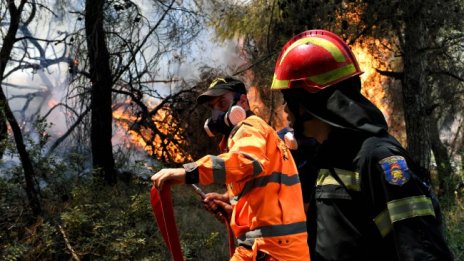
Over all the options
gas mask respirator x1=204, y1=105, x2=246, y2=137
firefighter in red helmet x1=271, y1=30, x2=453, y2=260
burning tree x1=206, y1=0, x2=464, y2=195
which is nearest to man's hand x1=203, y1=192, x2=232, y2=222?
gas mask respirator x1=204, y1=105, x2=246, y2=137

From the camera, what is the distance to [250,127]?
2.83 meters

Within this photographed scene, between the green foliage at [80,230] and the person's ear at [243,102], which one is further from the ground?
the person's ear at [243,102]

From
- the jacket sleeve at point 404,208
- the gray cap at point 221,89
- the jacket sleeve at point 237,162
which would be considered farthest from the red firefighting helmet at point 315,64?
the gray cap at point 221,89

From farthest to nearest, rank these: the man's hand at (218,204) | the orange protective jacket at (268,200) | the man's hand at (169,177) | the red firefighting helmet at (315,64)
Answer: the man's hand at (218,204), the orange protective jacket at (268,200), the man's hand at (169,177), the red firefighting helmet at (315,64)

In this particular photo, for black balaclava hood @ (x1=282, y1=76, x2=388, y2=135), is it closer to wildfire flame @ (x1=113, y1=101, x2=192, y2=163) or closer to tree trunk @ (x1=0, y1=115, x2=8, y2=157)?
tree trunk @ (x1=0, y1=115, x2=8, y2=157)

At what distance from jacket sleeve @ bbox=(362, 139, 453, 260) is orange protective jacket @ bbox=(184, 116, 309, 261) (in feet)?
4.03

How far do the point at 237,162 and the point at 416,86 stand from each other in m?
6.01

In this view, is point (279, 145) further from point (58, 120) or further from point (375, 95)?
point (375, 95)

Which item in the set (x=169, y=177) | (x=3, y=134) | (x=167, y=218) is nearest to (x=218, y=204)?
(x=167, y=218)

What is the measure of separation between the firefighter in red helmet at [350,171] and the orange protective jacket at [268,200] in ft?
3.10

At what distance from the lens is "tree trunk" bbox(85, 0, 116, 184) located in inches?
311

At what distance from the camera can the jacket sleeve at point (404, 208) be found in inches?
51.2

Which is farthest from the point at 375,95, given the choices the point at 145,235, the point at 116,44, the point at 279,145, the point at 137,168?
the point at 279,145

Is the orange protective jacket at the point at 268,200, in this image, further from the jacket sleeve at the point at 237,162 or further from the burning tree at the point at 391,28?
the burning tree at the point at 391,28
